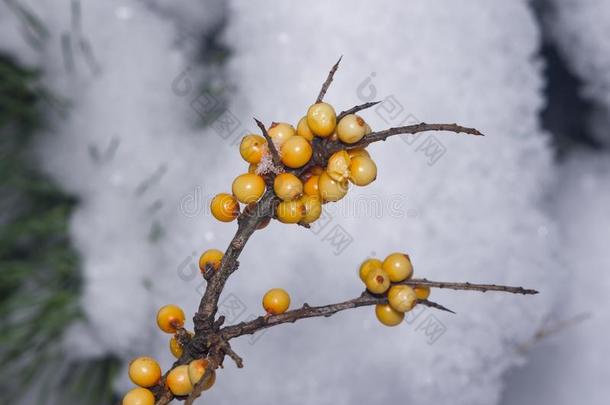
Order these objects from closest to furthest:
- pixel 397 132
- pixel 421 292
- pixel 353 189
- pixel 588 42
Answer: pixel 397 132, pixel 421 292, pixel 353 189, pixel 588 42

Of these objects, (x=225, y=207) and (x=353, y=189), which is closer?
(x=225, y=207)

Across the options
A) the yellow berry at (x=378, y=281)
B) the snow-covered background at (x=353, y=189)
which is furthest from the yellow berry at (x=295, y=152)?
the snow-covered background at (x=353, y=189)

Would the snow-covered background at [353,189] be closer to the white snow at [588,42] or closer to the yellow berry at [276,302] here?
the white snow at [588,42]

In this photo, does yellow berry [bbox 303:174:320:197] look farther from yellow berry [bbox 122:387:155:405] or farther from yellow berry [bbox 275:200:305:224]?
yellow berry [bbox 122:387:155:405]

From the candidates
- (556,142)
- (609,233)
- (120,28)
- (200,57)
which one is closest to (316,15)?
(200,57)

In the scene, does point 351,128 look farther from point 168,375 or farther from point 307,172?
point 168,375

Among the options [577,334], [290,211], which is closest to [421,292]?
[290,211]

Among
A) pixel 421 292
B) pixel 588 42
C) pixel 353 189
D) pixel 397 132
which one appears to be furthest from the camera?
pixel 588 42

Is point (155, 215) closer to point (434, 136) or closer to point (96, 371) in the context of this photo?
point (96, 371)
